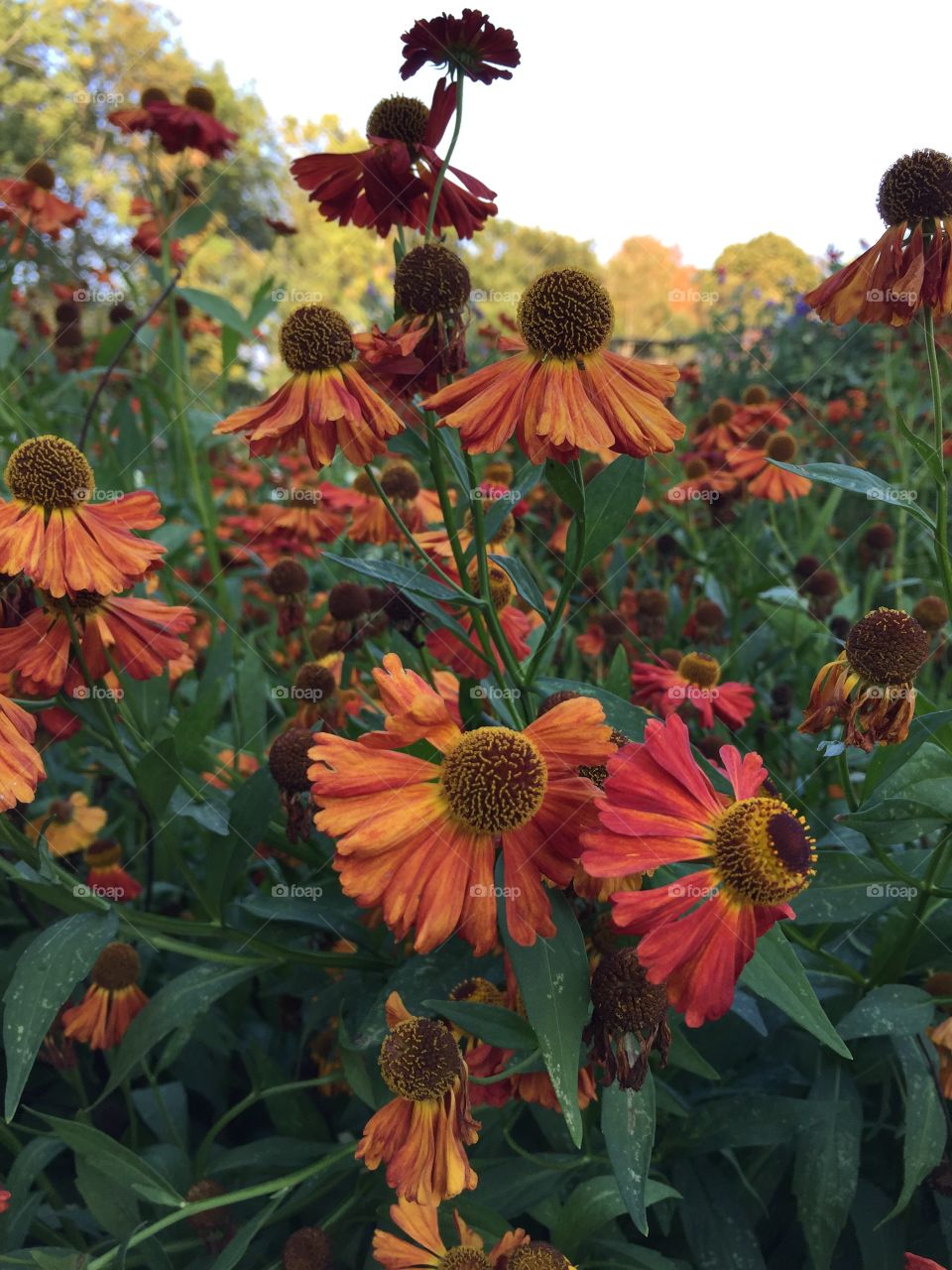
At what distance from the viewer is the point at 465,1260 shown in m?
0.88

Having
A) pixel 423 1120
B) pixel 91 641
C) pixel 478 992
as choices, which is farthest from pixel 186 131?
pixel 423 1120

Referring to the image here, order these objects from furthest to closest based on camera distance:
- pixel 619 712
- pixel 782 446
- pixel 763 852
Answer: pixel 782 446
pixel 619 712
pixel 763 852

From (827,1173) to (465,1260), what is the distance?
0.44m

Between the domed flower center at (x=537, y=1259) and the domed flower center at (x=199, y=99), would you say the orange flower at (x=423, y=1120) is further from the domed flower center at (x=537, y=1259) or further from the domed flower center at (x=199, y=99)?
the domed flower center at (x=199, y=99)

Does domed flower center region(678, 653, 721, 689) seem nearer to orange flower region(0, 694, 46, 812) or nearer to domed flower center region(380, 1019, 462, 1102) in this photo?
domed flower center region(380, 1019, 462, 1102)

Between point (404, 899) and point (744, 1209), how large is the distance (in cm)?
74

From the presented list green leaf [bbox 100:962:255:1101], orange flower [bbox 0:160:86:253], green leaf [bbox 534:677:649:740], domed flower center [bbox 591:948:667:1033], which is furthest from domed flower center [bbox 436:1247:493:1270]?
orange flower [bbox 0:160:86:253]

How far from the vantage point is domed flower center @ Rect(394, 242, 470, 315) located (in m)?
1.00

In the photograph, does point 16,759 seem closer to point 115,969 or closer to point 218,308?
point 115,969

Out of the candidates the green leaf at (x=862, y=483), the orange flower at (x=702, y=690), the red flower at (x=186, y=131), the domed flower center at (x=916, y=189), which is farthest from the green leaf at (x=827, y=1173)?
the red flower at (x=186, y=131)

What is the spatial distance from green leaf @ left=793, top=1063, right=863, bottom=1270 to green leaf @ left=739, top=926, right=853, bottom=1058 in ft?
1.26

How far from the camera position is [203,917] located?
1429mm

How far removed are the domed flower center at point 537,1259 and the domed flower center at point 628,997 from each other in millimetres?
232

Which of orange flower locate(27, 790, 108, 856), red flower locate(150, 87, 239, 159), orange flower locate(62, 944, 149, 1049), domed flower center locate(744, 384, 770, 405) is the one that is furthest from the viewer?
domed flower center locate(744, 384, 770, 405)
